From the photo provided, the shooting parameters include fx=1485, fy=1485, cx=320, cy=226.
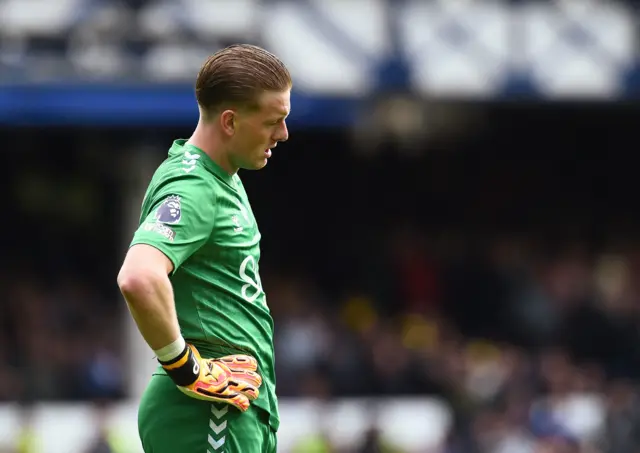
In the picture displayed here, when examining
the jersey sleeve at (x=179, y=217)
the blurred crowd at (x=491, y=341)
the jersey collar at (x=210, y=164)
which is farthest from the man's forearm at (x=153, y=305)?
the blurred crowd at (x=491, y=341)

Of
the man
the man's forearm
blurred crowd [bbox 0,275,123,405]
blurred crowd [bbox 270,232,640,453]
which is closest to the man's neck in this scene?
the man

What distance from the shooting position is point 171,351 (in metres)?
3.77

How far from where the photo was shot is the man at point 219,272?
3.89m

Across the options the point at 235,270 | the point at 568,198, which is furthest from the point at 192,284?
the point at 568,198

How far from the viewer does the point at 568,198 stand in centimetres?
1856

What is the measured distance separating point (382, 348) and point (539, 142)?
5.30 metres

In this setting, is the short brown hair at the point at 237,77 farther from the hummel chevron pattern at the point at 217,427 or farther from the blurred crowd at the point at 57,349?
the blurred crowd at the point at 57,349

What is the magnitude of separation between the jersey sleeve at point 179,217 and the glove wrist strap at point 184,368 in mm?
227

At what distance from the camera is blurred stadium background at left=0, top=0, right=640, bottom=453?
13984 mm

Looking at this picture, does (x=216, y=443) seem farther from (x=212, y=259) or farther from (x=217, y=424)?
(x=212, y=259)

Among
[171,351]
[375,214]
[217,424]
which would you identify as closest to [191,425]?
[217,424]

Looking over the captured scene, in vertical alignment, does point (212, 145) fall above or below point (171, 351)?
above

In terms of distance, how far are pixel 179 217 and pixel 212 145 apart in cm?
33

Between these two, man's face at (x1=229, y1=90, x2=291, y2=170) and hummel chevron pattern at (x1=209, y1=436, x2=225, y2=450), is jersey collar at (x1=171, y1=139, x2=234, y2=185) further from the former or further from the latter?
hummel chevron pattern at (x1=209, y1=436, x2=225, y2=450)
